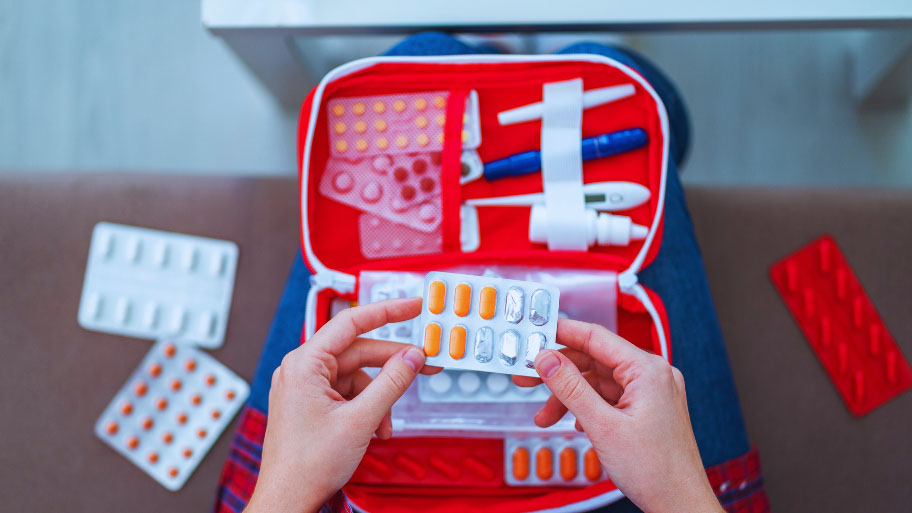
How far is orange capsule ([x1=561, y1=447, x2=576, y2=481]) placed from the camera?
1.98 feet

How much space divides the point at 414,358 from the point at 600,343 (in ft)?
0.53

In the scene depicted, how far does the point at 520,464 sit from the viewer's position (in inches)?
23.9

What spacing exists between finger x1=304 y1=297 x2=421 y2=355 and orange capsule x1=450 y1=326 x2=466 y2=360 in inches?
1.7

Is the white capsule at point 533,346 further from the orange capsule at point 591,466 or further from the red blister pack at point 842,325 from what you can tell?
the red blister pack at point 842,325

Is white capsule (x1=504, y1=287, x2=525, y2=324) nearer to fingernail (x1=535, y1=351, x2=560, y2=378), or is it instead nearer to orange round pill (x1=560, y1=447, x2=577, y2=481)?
fingernail (x1=535, y1=351, x2=560, y2=378)

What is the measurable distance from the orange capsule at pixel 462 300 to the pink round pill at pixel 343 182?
0.64 ft

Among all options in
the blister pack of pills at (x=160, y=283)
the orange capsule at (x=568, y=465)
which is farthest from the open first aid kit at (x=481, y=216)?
the blister pack of pills at (x=160, y=283)

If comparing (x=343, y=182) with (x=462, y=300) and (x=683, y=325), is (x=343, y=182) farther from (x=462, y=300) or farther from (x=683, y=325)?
(x=683, y=325)

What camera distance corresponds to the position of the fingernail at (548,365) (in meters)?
0.48

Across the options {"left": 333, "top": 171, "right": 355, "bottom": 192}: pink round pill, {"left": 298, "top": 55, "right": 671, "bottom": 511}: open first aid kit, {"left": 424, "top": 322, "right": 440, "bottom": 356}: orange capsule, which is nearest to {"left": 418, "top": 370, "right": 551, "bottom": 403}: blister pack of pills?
{"left": 298, "top": 55, "right": 671, "bottom": 511}: open first aid kit

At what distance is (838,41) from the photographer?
1127 millimetres

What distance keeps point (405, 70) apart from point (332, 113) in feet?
0.30

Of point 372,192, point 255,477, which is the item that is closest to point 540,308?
point 372,192

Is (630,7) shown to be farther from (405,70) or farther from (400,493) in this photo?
(400,493)
